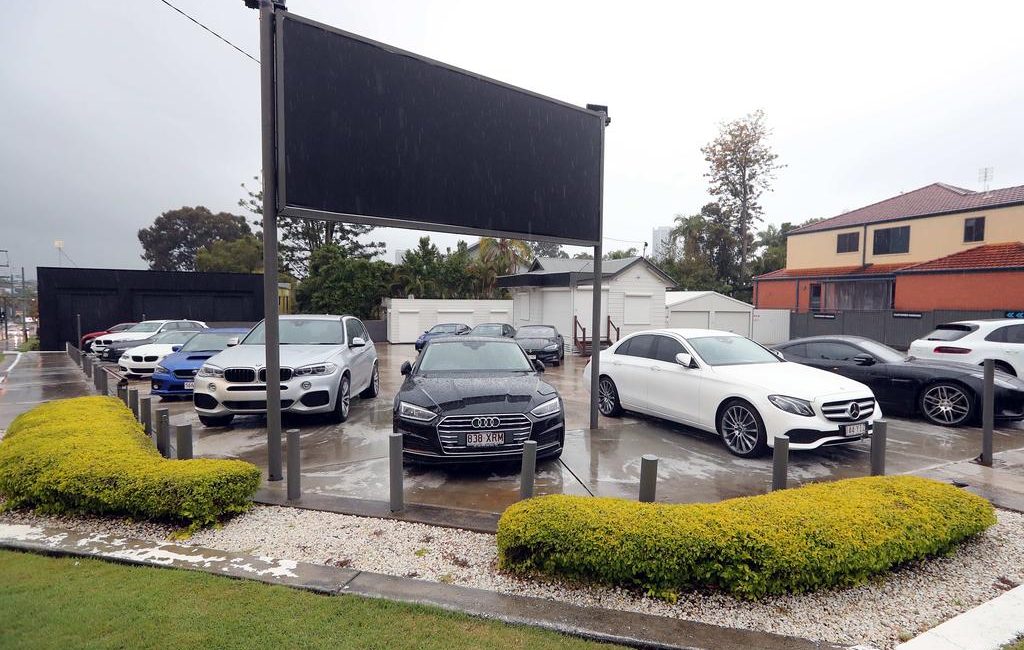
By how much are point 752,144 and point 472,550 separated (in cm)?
4121

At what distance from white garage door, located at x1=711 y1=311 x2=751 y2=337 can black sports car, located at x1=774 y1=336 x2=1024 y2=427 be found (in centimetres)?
1608

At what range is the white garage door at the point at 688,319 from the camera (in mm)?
24156

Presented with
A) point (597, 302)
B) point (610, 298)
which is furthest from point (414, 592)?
point (610, 298)

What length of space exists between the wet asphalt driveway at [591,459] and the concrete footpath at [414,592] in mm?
1434

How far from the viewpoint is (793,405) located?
594 cm

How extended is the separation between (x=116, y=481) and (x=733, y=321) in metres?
24.8

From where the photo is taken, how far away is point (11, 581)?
3383mm

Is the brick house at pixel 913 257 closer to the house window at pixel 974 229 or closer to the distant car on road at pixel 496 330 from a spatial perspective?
the house window at pixel 974 229

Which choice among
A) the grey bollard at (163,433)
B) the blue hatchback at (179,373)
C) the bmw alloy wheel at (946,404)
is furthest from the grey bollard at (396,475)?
the bmw alloy wheel at (946,404)

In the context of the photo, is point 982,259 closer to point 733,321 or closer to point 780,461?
point 733,321

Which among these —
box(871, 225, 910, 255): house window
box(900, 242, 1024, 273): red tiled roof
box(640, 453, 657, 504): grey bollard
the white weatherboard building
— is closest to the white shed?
the white weatherboard building

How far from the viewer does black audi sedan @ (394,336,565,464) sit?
5.31 m

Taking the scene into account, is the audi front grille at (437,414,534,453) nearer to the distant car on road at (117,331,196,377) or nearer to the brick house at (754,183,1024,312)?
the distant car on road at (117,331,196,377)

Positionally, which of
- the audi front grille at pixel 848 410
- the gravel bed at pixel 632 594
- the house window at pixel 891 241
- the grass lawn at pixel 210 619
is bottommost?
the gravel bed at pixel 632 594
